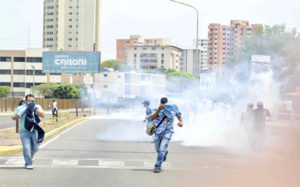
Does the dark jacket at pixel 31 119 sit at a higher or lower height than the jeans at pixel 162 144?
higher

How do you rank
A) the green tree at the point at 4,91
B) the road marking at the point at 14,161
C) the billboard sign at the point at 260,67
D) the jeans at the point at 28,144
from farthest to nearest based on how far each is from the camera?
the green tree at the point at 4,91 → the billboard sign at the point at 260,67 → the road marking at the point at 14,161 → the jeans at the point at 28,144

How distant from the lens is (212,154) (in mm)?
14828

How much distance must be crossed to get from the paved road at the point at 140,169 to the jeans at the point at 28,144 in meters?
0.29

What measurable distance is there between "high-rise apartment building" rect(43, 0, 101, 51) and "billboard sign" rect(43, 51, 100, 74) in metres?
93.5

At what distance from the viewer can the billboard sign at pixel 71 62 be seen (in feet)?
190

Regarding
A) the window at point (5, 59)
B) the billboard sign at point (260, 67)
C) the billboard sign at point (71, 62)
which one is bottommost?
the billboard sign at point (260, 67)

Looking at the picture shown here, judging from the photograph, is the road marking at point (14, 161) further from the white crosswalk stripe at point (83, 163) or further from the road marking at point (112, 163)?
the road marking at point (112, 163)

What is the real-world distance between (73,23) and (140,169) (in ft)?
484

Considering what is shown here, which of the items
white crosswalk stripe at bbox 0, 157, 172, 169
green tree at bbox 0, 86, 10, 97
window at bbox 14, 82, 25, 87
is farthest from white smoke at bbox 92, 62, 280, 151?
window at bbox 14, 82, 25, 87

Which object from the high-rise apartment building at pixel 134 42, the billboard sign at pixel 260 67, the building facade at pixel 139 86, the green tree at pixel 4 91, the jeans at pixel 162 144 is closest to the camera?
the jeans at pixel 162 144

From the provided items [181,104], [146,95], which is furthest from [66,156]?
[146,95]

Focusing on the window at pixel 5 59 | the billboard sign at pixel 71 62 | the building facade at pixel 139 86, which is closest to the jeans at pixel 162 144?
the building facade at pixel 139 86

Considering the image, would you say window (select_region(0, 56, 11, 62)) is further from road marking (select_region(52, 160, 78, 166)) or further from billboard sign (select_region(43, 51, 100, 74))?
road marking (select_region(52, 160, 78, 166))

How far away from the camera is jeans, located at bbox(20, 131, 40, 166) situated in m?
10.7
